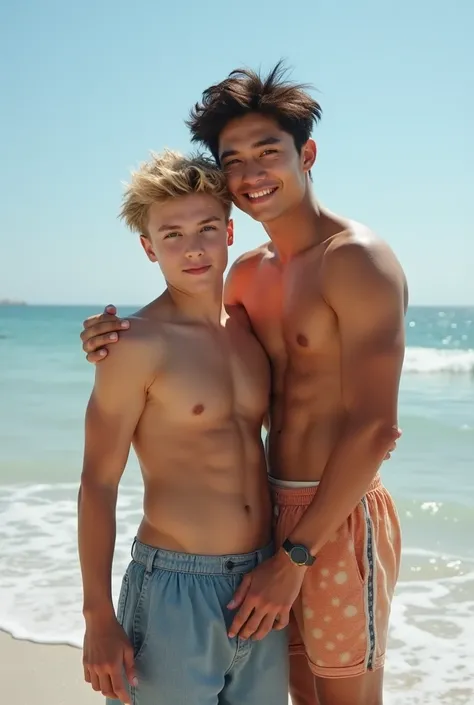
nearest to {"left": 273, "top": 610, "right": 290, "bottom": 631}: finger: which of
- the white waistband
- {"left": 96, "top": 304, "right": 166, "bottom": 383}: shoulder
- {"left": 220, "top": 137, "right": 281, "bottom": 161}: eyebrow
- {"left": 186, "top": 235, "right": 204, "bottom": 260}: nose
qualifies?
the white waistband

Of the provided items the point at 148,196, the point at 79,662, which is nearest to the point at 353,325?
the point at 148,196

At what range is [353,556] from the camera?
255cm

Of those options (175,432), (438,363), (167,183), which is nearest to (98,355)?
(175,432)

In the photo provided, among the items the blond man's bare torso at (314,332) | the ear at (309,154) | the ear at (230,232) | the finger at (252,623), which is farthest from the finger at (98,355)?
the ear at (309,154)

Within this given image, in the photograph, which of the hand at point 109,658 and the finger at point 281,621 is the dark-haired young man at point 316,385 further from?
the hand at point 109,658

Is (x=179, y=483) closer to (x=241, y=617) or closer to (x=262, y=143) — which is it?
(x=241, y=617)

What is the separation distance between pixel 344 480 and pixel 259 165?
1004 millimetres

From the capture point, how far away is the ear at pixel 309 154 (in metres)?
2.80

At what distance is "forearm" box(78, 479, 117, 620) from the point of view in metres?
2.26

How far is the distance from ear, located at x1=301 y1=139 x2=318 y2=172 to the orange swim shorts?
42.2 inches

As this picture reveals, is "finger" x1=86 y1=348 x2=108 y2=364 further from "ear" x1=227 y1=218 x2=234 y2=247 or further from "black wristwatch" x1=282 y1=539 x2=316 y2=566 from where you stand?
"black wristwatch" x1=282 y1=539 x2=316 y2=566

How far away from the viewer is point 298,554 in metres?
2.34

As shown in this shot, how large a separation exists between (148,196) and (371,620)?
4.67 feet

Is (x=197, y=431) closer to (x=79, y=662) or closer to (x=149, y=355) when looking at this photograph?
(x=149, y=355)
